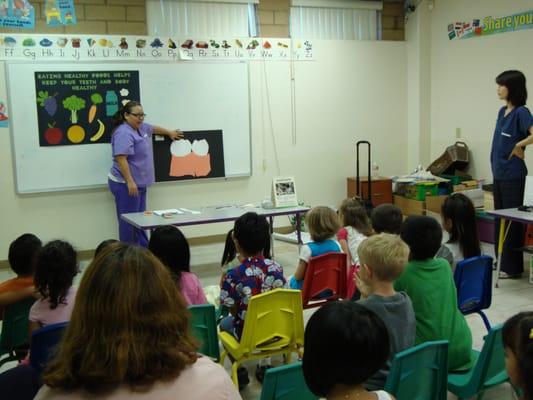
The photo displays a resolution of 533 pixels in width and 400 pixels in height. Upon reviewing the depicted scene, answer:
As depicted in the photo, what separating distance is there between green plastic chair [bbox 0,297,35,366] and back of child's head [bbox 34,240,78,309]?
246mm

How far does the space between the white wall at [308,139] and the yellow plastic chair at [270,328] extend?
3650 millimetres

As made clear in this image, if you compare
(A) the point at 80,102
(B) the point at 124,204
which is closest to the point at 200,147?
(B) the point at 124,204

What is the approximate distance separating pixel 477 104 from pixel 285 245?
264cm

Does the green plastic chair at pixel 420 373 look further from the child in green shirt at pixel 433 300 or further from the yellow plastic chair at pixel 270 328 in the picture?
the yellow plastic chair at pixel 270 328

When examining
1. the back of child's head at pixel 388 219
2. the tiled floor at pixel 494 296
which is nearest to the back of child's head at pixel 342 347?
the tiled floor at pixel 494 296

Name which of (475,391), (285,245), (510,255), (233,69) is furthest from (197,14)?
(475,391)

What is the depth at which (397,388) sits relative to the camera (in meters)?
1.80

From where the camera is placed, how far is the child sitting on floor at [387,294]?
2.05 meters

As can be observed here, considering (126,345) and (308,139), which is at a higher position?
(308,139)

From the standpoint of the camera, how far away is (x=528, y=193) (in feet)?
14.3

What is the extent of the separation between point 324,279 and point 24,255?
5.05ft

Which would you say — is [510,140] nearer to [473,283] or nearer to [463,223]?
[463,223]

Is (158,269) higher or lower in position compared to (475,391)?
higher

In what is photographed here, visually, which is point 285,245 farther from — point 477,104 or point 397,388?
point 397,388
